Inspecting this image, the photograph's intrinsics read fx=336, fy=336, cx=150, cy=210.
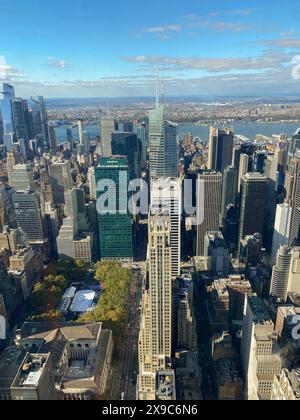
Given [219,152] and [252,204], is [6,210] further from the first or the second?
[219,152]

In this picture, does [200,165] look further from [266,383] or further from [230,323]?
[266,383]

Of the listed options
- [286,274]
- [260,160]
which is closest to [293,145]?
[260,160]

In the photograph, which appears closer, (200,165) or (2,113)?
(2,113)

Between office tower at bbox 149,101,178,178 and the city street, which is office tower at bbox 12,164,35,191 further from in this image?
the city street

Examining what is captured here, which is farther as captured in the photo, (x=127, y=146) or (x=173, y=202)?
(x=127, y=146)

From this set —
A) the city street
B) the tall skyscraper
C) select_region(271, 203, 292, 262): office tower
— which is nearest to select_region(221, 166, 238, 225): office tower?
select_region(271, 203, 292, 262): office tower

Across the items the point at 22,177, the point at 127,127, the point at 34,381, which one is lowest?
the point at 22,177

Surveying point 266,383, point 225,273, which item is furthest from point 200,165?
point 266,383
